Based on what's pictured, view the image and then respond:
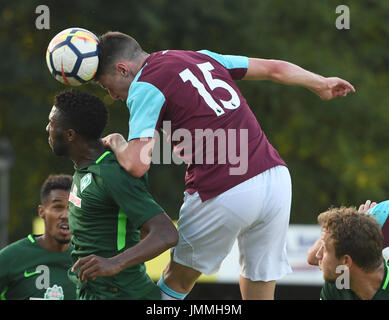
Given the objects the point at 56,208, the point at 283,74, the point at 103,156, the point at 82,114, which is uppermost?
the point at 283,74

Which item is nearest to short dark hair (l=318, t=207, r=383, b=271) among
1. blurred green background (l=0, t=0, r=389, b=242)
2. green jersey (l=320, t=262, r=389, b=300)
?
green jersey (l=320, t=262, r=389, b=300)

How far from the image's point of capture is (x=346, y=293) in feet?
15.1

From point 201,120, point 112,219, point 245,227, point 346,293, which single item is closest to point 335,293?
point 346,293

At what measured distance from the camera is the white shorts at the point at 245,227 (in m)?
4.73

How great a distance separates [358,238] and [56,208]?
2.59 m

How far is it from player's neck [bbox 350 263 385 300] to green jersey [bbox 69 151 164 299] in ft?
4.01

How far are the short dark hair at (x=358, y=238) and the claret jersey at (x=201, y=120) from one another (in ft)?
1.99

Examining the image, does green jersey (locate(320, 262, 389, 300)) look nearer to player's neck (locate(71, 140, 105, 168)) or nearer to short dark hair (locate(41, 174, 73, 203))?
player's neck (locate(71, 140, 105, 168))

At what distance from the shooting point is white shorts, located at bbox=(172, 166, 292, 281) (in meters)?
4.73

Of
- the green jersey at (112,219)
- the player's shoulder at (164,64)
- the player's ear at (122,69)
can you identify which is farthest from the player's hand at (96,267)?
the player's ear at (122,69)

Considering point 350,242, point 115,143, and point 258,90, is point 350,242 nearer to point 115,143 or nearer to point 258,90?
point 115,143
